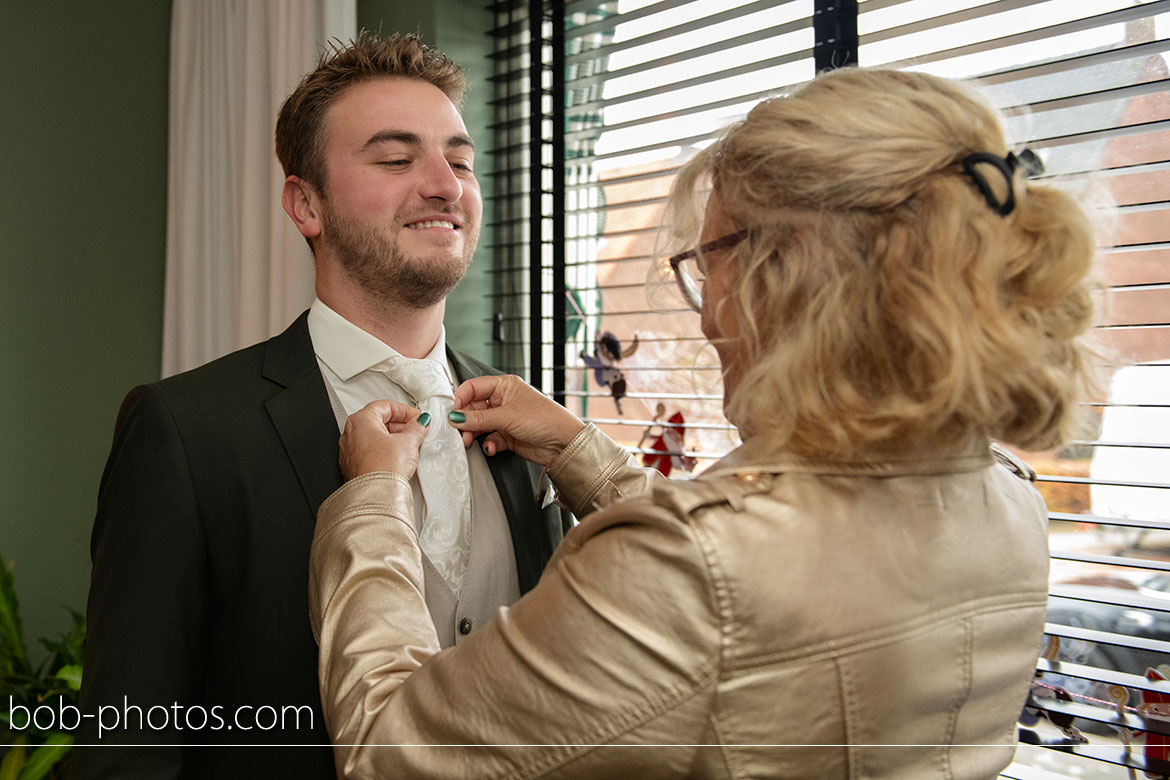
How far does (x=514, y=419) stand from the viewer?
1505 mm

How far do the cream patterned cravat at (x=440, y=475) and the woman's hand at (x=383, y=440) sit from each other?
0.07m

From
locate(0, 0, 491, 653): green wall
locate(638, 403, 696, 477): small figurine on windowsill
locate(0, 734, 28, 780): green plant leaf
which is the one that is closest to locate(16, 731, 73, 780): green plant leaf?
locate(0, 734, 28, 780): green plant leaf

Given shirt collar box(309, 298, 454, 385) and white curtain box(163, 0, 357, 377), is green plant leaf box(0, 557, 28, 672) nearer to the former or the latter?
white curtain box(163, 0, 357, 377)

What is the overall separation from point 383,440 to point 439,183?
1.69ft

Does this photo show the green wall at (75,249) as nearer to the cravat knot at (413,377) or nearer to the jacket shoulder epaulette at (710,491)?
the cravat knot at (413,377)

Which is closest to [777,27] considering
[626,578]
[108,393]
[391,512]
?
[391,512]

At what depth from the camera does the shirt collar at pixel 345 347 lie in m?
1.49

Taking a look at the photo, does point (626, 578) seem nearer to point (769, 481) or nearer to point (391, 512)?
point (769, 481)

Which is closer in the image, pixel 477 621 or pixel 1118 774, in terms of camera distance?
pixel 477 621

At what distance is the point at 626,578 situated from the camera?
776 mm

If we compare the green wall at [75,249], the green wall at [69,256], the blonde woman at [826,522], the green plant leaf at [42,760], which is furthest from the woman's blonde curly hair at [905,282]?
the green wall at [69,256]

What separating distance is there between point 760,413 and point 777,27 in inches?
58.0

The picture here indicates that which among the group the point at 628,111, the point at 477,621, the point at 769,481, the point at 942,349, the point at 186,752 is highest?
the point at 628,111

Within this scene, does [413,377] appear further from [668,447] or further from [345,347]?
[668,447]
